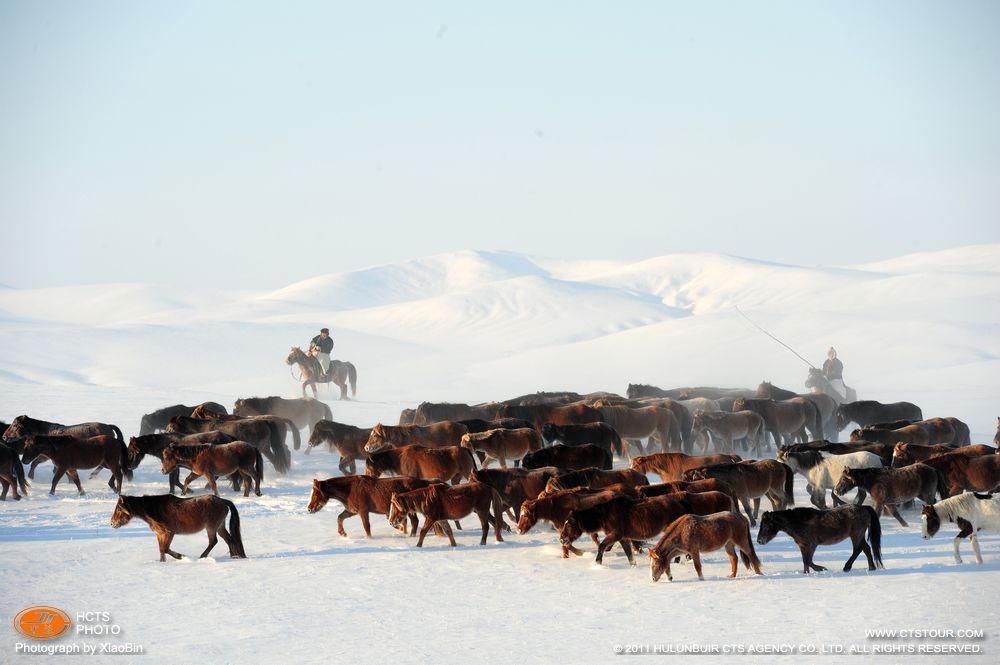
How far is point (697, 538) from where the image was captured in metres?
11.4

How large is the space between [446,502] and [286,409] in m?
10.9

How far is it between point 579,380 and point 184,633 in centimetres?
3986

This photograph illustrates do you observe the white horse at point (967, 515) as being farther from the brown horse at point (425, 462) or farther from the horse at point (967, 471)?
the brown horse at point (425, 462)

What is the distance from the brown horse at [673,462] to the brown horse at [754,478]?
1291mm

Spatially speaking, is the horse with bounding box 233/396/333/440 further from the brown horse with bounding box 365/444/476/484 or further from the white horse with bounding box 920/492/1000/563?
the white horse with bounding box 920/492/1000/563

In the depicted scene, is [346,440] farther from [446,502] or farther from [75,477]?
[446,502]

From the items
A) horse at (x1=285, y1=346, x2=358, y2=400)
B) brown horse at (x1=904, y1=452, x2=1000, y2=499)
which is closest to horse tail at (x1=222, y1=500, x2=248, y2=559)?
brown horse at (x1=904, y1=452, x2=1000, y2=499)

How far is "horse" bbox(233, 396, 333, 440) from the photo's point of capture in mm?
22906

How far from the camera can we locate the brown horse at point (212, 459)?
52.1 ft

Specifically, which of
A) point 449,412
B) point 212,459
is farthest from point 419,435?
point 449,412

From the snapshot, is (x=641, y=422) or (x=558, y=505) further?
(x=641, y=422)

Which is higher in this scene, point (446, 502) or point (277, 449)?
point (277, 449)

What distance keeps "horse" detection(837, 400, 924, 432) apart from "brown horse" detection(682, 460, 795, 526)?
375 inches

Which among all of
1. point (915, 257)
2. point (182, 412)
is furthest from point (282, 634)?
point (915, 257)
